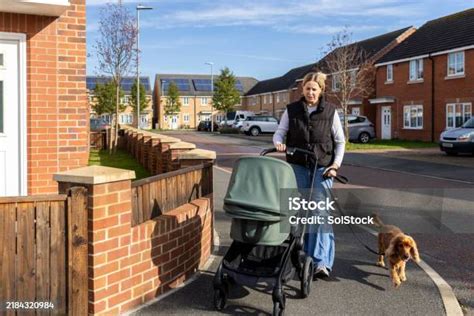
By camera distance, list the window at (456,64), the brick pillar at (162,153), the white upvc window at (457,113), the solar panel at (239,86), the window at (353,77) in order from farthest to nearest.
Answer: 1. the solar panel at (239,86)
2. the window at (353,77)
3. the window at (456,64)
4. the white upvc window at (457,113)
5. the brick pillar at (162,153)

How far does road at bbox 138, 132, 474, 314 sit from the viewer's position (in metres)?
5.27

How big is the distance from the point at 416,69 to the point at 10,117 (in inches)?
1261

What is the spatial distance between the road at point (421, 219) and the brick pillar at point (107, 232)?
1153 millimetres

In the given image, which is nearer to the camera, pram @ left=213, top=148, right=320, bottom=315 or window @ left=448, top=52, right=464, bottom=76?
pram @ left=213, top=148, right=320, bottom=315

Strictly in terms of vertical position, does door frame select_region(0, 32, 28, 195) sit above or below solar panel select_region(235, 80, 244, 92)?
below

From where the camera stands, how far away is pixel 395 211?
30.7 feet

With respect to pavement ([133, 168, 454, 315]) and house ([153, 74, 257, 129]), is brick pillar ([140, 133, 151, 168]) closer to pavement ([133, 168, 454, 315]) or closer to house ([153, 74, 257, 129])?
pavement ([133, 168, 454, 315])

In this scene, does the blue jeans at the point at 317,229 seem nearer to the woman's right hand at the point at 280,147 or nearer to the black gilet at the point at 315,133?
the black gilet at the point at 315,133

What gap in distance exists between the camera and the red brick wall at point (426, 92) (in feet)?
99.7

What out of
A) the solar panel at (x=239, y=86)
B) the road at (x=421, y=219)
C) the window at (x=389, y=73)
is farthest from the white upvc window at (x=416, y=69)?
the solar panel at (x=239, y=86)

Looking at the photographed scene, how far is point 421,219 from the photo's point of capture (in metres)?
8.81

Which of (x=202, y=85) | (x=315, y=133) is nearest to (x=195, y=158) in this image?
(x=315, y=133)

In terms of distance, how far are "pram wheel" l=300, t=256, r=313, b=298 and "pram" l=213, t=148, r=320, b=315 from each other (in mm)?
16

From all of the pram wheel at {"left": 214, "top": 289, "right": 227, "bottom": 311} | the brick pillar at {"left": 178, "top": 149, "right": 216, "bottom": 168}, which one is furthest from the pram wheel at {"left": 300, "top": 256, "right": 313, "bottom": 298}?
the brick pillar at {"left": 178, "top": 149, "right": 216, "bottom": 168}
